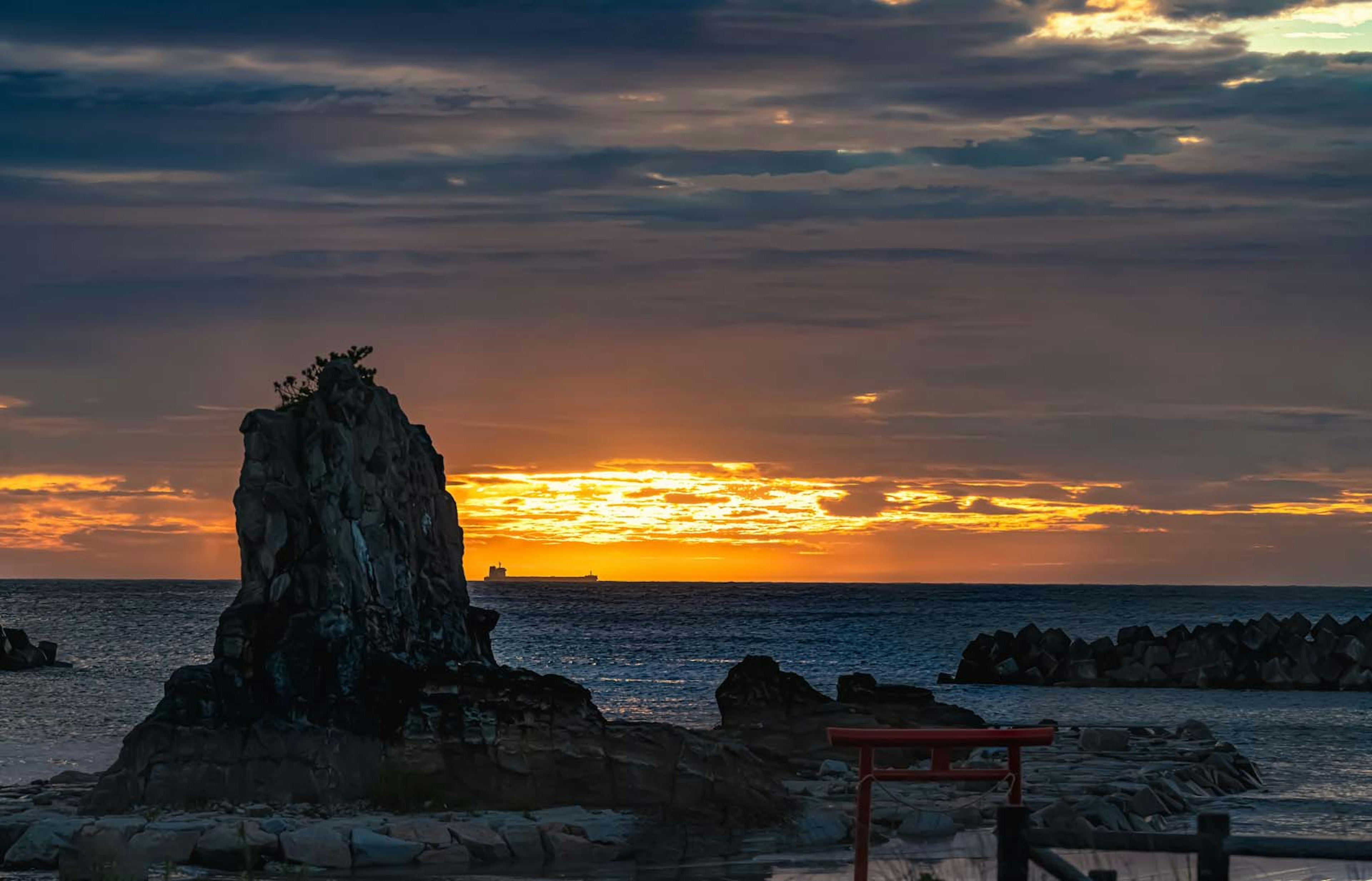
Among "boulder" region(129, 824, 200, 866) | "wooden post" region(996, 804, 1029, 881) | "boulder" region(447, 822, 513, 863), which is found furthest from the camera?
"boulder" region(447, 822, 513, 863)

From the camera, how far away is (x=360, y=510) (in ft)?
112

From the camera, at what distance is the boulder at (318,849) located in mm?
22750

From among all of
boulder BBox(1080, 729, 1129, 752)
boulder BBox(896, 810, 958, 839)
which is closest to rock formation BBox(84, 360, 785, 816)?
boulder BBox(896, 810, 958, 839)

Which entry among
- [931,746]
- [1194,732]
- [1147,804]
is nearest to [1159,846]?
[931,746]

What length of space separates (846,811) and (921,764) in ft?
26.4

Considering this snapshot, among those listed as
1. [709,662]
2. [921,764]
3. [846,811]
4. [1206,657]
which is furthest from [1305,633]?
[846,811]

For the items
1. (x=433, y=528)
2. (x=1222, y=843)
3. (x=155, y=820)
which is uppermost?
(x=433, y=528)

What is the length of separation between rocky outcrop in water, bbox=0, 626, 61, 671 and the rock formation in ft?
186

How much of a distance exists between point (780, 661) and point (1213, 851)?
83867 mm

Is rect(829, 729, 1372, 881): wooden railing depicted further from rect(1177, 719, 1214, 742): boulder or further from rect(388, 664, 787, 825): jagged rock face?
rect(1177, 719, 1214, 742): boulder

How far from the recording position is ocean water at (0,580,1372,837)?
38.6 meters

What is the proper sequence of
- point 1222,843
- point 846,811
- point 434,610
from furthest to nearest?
1. point 434,610
2. point 846,811
3. point 1222,843

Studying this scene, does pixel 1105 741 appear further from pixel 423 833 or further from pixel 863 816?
pixel 863 816

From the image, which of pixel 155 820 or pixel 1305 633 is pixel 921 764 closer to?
pixel 155 820
